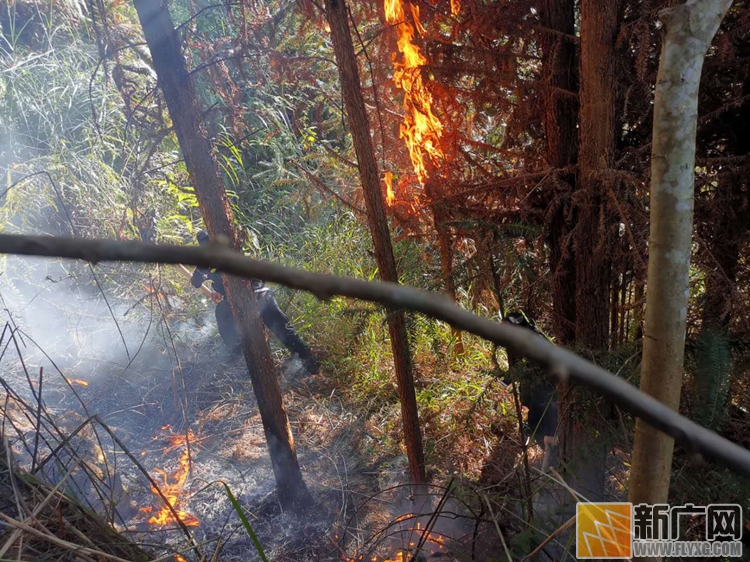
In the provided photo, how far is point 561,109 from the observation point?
8.48 feet

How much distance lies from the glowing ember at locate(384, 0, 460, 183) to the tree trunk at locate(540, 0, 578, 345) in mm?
620

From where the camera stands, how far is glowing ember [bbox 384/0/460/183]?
295 centimetres

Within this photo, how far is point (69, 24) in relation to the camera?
625cm

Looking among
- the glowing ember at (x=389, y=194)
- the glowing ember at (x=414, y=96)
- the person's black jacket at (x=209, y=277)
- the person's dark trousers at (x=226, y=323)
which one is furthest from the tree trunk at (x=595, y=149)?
the person's dark trousers at (x=226, y=323)

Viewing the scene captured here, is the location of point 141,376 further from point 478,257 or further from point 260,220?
point 478,257

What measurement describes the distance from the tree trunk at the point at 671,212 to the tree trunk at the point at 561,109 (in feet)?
5.44

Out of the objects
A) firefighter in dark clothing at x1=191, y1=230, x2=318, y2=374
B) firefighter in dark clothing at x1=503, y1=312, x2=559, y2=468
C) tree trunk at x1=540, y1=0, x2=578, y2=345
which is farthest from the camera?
firefighter in dark clothing at x1=191, y1=230, x2=318, y2=374

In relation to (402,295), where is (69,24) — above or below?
above

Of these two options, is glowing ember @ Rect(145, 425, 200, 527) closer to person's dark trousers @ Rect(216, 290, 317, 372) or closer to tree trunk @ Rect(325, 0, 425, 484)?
person's dark trousers @ Rect(216, 290, 317, 372)

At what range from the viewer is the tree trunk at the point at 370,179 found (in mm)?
2580

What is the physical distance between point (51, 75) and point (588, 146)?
7.16 meters

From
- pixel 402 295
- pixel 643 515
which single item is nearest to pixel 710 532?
pixel 643 515

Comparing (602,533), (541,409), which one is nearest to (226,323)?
(541,409)

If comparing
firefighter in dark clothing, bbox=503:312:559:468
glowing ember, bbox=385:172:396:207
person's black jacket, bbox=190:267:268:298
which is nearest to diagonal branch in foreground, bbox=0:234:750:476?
firefighter in dark clothing, bbox=503:312:559:468
